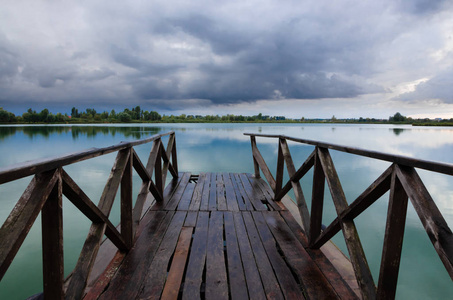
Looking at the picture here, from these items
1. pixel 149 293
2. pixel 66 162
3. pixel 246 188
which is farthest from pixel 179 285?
pixel 246 188

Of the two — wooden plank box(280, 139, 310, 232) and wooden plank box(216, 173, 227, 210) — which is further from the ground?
wooden plank box(280, 139, 310, 232)

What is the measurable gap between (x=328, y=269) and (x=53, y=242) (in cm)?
218

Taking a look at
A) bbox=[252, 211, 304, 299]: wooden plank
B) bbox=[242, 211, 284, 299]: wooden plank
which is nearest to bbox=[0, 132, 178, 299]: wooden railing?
bbox=[242, 211, 284, 299]: wooden plank

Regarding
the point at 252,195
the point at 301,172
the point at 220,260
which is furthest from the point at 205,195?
the point at 220,260

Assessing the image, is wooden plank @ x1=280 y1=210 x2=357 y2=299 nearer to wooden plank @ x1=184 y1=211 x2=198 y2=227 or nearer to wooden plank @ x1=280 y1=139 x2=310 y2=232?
wooden plank @ x1=280 y1=139 x2=310 y2=232

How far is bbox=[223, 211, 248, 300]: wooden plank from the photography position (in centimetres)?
182

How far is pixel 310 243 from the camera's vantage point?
254cm

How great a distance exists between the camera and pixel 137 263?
87.1 inches

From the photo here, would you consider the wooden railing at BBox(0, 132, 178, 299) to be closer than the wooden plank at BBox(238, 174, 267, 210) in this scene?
Yes

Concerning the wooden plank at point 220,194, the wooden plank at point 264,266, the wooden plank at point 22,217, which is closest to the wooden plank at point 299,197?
the wooden plank at point 264,266

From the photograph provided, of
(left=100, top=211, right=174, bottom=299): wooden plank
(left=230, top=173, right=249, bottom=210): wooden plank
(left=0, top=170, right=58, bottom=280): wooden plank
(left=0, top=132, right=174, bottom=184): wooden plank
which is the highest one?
(left=0, top=132, right=174, bottom=184): wooden plank

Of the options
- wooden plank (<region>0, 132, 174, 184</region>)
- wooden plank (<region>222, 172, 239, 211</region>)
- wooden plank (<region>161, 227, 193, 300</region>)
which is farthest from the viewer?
wooden plank (<region>222, 172, 239, 211</region>)

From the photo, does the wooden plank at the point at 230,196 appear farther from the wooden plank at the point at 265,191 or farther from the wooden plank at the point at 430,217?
the wooden plank at the point at 430,217

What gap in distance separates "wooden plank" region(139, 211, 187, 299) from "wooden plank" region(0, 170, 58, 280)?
41.3 inches
